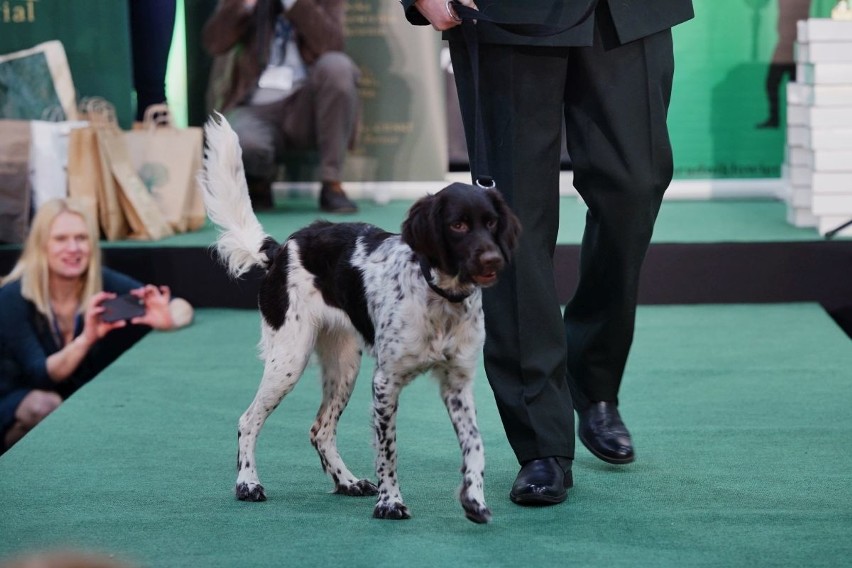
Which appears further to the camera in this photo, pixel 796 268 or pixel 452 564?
pixel 796 268

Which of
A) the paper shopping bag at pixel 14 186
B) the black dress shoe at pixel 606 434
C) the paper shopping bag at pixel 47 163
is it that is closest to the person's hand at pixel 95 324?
the paper shopping bag at pixel 14 186

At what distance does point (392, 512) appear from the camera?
267 cm

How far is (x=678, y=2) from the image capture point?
2834mm

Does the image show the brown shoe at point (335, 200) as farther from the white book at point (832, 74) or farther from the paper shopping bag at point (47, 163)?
the white book at point (832, 74)

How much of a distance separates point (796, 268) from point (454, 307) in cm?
302

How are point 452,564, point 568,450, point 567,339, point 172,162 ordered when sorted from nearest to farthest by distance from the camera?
point 452,564 → point 568,450 → point 567,339 → point 172,162

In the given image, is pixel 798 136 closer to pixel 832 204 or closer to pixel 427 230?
pixel 832 204

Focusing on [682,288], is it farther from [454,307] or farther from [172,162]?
[454,307]

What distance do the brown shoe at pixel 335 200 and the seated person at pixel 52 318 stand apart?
1412 mm

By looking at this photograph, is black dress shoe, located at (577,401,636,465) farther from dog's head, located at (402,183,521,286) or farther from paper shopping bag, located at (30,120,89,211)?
paper shopping bag, located at (30,120,89,211)

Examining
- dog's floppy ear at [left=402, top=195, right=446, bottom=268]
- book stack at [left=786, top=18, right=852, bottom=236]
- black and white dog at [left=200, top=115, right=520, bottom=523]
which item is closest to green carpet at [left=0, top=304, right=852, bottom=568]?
black and white dog at [left=200, top=115, right=520, bottom=523]

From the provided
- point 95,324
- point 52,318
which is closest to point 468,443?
point 95,324

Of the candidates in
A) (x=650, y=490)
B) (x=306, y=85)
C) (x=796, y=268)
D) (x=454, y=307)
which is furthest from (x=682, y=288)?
(x=454, y=307)

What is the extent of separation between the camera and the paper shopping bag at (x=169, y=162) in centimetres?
593
